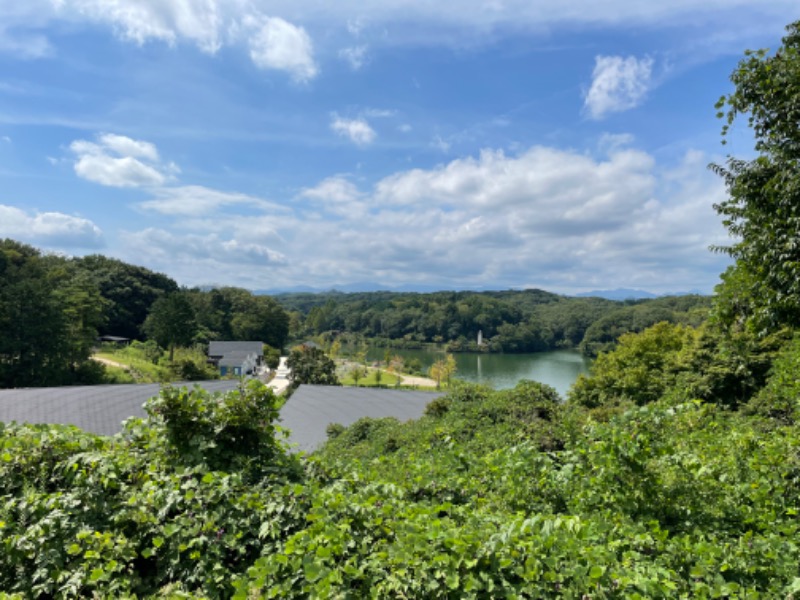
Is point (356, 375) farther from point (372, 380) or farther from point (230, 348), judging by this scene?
point (230, 348)

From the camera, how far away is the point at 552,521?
6.48ft

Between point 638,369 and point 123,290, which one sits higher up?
point 123,290

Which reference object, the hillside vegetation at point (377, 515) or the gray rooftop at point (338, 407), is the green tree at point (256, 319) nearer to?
the gray rooftop at point (338, 407)

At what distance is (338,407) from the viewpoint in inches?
650

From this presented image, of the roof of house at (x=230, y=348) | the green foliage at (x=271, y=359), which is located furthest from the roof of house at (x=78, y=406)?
the green foliage at (x=271, y=359)

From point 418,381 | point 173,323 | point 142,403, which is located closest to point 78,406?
point 142,403

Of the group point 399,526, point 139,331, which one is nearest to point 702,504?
point 399,526

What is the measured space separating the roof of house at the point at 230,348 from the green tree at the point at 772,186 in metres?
38.0


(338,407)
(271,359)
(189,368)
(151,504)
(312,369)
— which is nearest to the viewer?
(151,504)

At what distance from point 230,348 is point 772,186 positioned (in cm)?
4006

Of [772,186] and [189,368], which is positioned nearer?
[772,186]

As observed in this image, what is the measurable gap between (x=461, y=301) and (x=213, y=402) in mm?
88242

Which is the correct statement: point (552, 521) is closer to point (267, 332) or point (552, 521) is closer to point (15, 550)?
point (15, 550)

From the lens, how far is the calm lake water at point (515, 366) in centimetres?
4119
